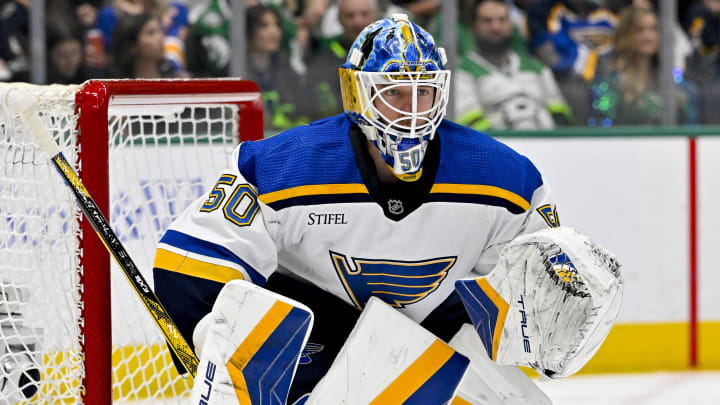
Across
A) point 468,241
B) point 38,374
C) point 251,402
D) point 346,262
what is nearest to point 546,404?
point 468,241

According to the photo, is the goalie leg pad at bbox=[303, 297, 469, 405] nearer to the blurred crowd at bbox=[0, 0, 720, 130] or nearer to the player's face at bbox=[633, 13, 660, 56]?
the blurred crowd at bbox=[0, 0, 720, 130]

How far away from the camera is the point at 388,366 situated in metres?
1.79

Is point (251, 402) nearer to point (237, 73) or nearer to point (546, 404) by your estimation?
point (546, 404)

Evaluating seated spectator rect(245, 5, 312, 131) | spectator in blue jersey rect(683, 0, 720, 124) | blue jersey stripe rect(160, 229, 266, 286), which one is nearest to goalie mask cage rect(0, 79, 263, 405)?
blue jersey stripe rect(160, 229, 266, 286)

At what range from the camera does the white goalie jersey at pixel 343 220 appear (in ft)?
5.61

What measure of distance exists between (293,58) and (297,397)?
199cm

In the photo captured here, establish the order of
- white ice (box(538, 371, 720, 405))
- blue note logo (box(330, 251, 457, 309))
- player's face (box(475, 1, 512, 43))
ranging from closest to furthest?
blue note logo (box(330, 251, 457, 309))
white ice (box(538, 371, 720, 405))
player's face (box(475, 1, 512, 43))

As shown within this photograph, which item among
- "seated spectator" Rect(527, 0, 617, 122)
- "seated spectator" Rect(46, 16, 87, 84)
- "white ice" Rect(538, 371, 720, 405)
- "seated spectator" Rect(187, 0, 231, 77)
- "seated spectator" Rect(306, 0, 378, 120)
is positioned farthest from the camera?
"seated spectator" Rect(527, 0, 617, 122)

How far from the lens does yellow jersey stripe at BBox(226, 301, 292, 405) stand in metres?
1.52

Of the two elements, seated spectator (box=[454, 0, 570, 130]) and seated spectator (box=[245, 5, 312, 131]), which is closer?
seated spectator (box=[245, 5, 312, 131])

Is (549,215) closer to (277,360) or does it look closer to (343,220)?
(343,220)

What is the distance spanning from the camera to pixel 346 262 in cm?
178

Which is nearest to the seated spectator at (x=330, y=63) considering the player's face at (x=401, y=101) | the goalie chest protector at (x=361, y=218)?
the goalie chest protector at (x=361, y=218)

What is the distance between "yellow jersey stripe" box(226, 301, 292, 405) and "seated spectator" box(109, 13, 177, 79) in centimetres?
207
